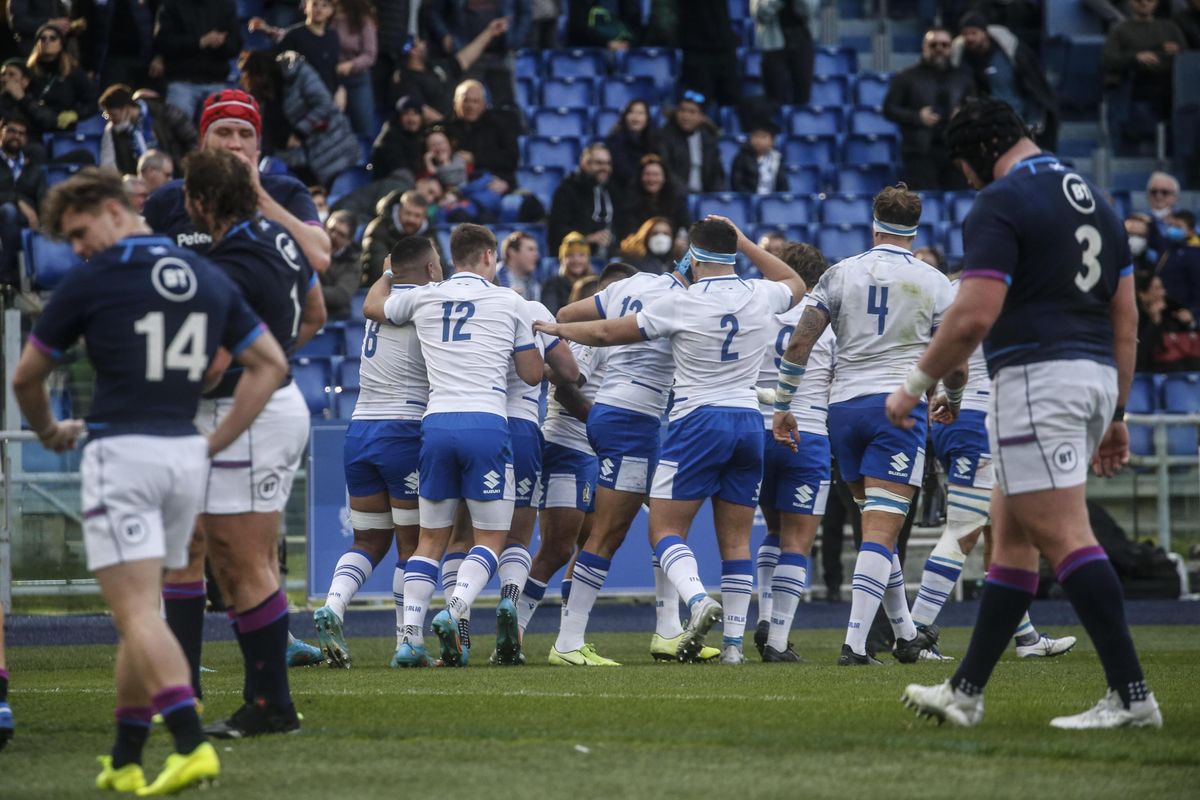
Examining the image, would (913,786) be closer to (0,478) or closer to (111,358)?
(111,358)

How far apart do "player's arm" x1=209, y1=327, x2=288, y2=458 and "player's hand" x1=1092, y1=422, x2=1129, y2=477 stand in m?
3.04

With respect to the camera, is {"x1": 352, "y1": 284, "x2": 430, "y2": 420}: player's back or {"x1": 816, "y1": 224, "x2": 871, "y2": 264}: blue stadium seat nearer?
{"x1": 352, "y1": 284, "x2": 430, "y2": 420}: player's back

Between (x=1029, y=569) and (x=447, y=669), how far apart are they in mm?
3923

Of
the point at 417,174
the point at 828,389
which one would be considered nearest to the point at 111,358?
the point at 828,389

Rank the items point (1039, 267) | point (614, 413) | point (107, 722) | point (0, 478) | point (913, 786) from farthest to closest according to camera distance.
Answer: point (0, 478)
point (614, 413)
point (107, 722)
point (1039, 267)
point (913, 786)

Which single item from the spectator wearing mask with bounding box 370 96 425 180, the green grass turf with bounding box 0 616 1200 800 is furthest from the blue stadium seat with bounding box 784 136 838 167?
the green grass turf with bounding box 0 616 1200 800

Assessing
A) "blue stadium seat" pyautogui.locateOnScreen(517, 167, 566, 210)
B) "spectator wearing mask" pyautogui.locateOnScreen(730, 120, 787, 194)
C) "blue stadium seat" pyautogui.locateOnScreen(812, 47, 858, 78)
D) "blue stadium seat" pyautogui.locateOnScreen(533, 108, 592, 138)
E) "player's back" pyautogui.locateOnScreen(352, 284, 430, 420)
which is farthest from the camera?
"blue stadium seat" pyautogui.locateOnScreen(812, 47, 858, 78)

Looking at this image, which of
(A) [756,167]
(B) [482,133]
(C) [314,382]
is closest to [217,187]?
(C) [314,382]

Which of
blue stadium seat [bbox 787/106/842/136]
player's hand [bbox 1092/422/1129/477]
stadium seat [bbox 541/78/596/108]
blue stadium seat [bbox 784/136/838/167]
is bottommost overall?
player's hand [bbox 1092/422/1129/477]

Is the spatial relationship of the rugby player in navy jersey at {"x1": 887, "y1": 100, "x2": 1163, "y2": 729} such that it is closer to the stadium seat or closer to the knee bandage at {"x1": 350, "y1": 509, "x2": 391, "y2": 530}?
the knee bandage at {"x1": 350, "y1": 509, "x2": 391, "y2": 530}

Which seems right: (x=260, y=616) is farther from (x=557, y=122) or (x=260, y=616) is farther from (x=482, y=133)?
(x=557, y=122)

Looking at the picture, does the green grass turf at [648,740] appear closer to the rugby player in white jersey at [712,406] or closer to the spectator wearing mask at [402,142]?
the rugby player in white jersey at [712,406]

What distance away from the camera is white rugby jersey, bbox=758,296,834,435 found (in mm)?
10266

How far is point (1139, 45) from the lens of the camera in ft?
67.8
